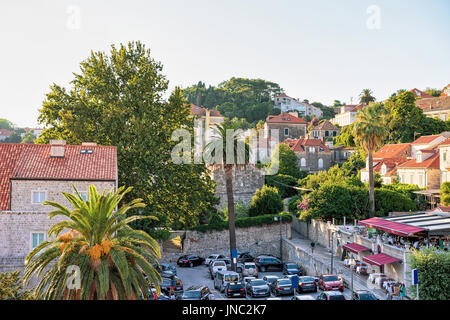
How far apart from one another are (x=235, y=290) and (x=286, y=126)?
8013cm

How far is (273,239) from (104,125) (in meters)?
22.4

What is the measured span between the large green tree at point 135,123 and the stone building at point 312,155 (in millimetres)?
43162

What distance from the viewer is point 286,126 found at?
107m

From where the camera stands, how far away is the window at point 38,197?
29.2m

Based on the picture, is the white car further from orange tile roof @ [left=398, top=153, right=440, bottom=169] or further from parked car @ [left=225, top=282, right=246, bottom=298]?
orange tile roof @ [left=398, top=153, right=440, bottom=169]

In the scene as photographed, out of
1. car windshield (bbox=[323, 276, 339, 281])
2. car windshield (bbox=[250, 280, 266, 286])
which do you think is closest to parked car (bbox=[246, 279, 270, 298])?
car windshield (bbox=[250, 280, 266, 286])

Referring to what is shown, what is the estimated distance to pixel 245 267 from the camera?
38750 mm

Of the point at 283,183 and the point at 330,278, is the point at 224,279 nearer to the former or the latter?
the point at 330,278

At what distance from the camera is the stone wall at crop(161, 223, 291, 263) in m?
47.8

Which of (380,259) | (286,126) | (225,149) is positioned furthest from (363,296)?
(286,126)

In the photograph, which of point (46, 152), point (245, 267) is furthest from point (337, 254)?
point (46, 152)

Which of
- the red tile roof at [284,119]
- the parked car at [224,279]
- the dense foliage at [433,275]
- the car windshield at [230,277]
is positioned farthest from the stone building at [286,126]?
the dense foliage at [433,275]

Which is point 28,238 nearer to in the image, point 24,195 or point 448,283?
point 24,195

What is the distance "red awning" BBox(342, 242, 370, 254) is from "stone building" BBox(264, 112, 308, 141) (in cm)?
6771
